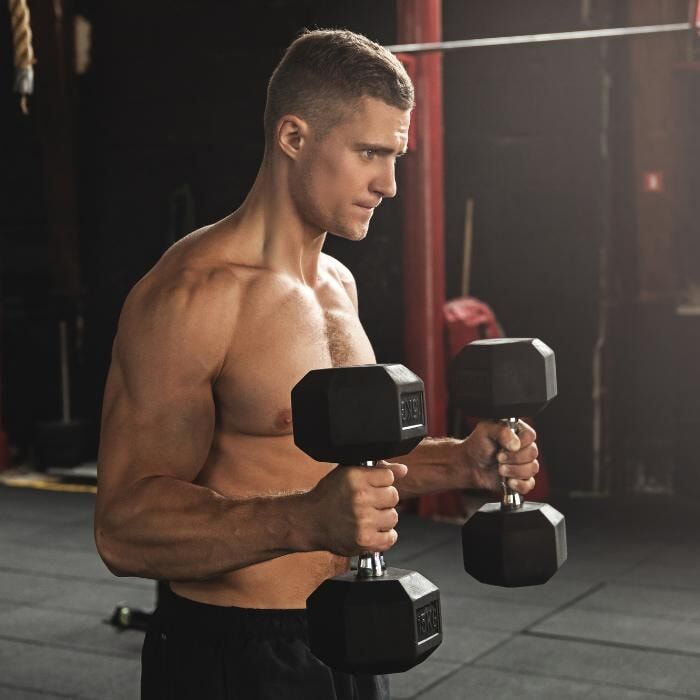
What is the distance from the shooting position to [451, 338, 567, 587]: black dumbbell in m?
1.63

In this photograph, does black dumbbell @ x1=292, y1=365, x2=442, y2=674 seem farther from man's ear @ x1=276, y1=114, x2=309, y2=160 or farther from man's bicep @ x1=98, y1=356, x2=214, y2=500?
man's ear @ x1=276, y1=114, x2=309, y2=160

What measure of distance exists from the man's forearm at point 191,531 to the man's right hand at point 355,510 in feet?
0.11

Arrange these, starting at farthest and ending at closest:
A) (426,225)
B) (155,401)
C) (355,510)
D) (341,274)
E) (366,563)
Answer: (426,225) < (341,274) < (155,401) < (366,563) < (355,510)

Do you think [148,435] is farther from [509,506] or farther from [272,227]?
[509,506]

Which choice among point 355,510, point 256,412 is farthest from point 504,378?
point 355,510

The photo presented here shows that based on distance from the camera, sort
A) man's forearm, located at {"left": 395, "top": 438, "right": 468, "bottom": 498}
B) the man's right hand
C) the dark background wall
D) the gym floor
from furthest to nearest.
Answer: the dark background wall → the gym floor → man's forearm, located at {"left": 395, "top": 438, "right": 468, "bottom": 498} → the man's right hand

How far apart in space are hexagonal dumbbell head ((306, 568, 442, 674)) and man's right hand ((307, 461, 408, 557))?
6cm

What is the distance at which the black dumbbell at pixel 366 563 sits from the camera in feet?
4.28

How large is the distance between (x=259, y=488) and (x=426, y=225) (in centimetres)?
394

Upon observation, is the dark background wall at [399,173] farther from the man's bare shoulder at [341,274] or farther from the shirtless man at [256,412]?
the shirtless man at [256,412]

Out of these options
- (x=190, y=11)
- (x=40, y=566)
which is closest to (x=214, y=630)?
(x=40, y=566)

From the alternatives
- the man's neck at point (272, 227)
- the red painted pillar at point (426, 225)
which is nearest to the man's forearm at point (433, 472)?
the man's neck at point (272, 227)

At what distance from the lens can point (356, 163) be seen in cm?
157

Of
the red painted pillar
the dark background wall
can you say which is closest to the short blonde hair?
the red painted pillar
